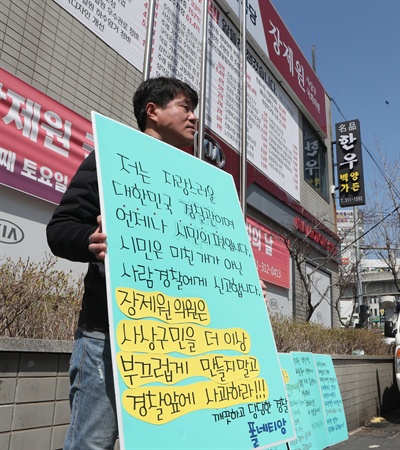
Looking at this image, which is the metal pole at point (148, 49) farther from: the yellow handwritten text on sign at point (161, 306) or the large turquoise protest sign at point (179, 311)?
the yellow handwritten text on sign at point (161, 306)

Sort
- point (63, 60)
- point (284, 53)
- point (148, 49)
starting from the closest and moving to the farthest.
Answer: point (148, 49) → point (63, 60) → point (284, 53)

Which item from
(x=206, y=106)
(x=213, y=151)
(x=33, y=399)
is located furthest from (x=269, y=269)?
(x=33, y=399)

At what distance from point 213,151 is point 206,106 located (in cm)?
84

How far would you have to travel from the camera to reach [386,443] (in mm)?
6055

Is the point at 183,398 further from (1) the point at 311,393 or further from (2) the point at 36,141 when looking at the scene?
(2) the point at 36,141

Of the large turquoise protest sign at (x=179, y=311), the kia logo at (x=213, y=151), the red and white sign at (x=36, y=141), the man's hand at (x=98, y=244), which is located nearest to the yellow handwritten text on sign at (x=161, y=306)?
the large turquoise protest sign at (x=179, y=311)

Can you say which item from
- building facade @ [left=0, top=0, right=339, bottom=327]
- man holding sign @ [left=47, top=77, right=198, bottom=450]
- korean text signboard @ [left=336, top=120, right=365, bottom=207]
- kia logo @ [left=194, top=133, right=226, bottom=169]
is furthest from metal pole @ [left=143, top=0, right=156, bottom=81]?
korean text signboard @ [left=336, top=120, right=365, bottom=207]

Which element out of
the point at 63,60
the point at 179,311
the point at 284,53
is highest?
the point at 284,53

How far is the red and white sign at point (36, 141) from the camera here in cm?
507

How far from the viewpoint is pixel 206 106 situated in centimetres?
895

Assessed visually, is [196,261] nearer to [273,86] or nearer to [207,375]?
[207,375]

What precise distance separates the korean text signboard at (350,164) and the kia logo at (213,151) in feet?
23.4

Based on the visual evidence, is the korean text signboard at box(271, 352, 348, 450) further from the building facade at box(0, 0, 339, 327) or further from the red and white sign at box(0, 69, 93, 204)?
the red and white sign at box(0, 69, 93, 204)

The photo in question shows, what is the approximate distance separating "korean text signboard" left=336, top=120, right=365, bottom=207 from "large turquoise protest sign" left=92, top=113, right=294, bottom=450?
13.5 meters
